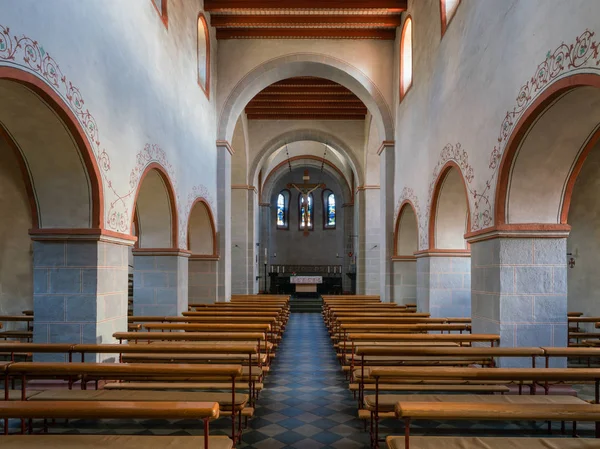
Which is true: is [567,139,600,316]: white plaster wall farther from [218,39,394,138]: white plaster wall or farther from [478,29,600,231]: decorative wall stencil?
[218,39,394,138]: white plaster wall

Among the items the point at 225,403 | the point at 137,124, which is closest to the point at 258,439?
the point at 225,403

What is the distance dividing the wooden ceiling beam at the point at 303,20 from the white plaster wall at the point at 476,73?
1103 mm

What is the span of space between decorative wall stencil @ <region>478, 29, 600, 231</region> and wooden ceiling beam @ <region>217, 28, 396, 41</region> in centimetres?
682

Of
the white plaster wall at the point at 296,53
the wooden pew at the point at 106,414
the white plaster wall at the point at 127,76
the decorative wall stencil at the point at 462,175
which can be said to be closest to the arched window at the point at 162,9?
the white plaster wall at the point at 127,76

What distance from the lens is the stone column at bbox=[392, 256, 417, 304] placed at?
12003 mm

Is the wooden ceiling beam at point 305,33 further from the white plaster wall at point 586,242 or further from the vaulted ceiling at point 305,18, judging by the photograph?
the white plaster wall at point 586,242

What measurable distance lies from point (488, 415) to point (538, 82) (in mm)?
3601

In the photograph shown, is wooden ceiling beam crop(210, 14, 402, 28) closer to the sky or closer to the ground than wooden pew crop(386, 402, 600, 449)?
closer to the sky

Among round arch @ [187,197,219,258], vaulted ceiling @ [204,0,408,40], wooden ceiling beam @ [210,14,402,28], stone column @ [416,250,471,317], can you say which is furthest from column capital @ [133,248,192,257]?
wooden ceiling beam @ [210,14,402,28]

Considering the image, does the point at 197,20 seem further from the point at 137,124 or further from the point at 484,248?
the point at 484,248

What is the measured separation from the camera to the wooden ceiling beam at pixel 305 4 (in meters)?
10.7

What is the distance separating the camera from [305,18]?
447 inches

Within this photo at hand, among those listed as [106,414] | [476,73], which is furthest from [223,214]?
[106,414]

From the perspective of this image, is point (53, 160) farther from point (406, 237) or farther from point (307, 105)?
point (307, 105)
